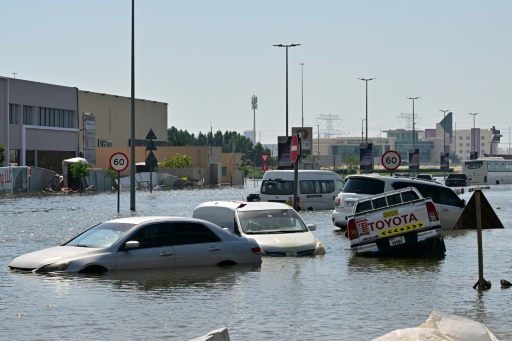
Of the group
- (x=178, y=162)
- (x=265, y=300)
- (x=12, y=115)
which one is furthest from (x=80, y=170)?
(x=265, y=300)

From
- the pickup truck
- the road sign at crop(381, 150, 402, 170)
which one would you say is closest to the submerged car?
the pickup truck

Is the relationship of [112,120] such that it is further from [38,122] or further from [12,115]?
[12,115]

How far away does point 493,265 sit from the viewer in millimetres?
23234

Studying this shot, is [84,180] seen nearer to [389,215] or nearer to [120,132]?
[120,132]

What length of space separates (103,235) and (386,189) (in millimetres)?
14528

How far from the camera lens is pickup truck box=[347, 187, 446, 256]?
24.2m

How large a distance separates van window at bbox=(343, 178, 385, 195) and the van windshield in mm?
9466

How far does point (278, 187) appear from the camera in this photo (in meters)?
43.6

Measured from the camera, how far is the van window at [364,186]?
33375mm

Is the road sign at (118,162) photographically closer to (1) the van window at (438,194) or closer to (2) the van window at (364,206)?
(1) the van window at (438,194)

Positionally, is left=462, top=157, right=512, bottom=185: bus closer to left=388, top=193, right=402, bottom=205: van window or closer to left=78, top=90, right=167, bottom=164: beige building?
left=78, top=90, right=167, bottom=164: beige building

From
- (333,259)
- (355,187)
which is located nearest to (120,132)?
(355,187)

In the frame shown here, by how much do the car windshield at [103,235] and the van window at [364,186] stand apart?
1425cm

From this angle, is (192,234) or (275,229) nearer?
(192,234)
